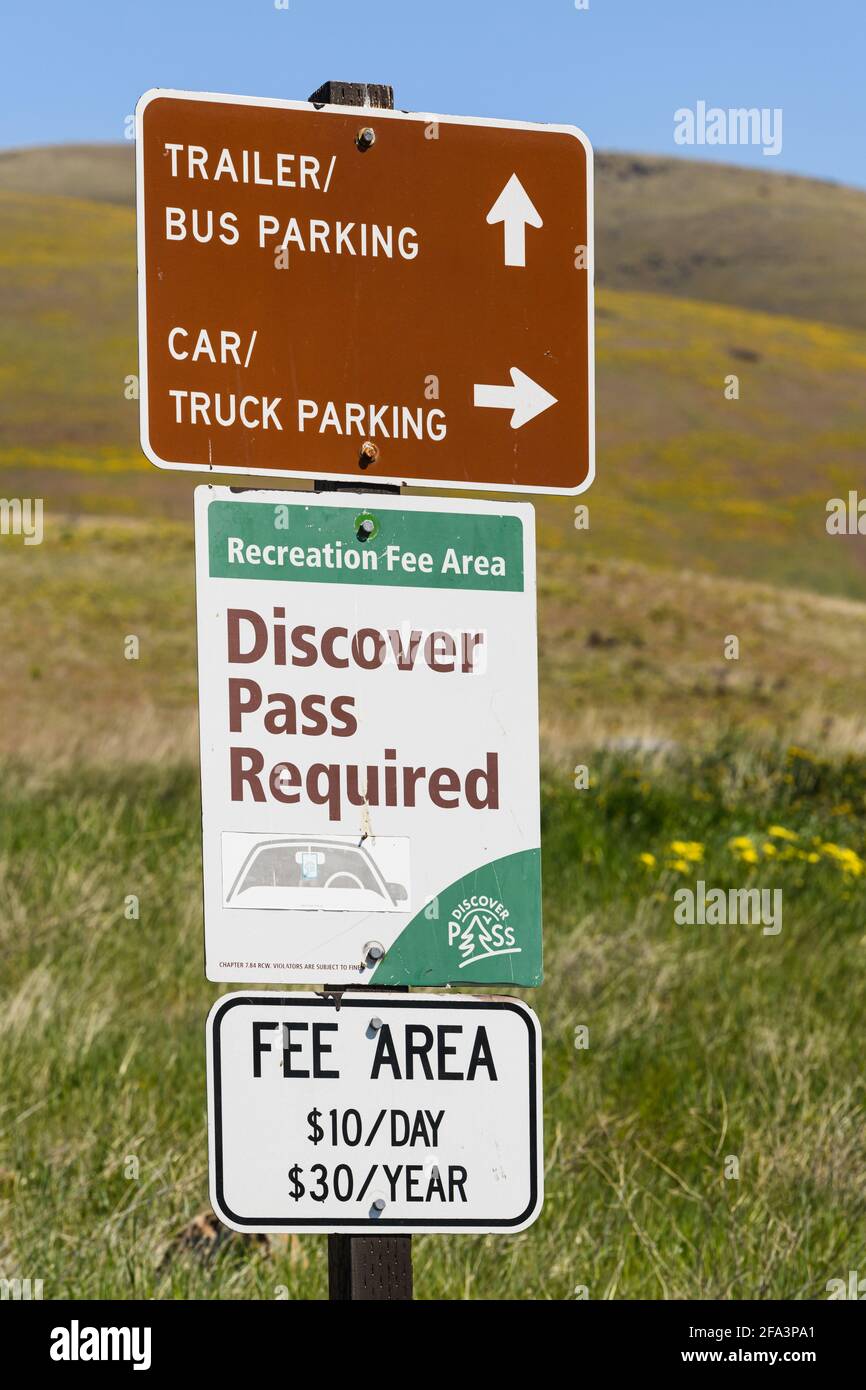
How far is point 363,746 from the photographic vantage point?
2289 millimetres

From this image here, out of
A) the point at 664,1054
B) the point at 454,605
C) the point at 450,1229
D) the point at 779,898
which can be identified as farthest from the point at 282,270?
the point at 779,898

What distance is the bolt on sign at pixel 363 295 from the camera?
237 centimetres

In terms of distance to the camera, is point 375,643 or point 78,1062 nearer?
point 375,643

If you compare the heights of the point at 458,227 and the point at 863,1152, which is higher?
the point at 458,227

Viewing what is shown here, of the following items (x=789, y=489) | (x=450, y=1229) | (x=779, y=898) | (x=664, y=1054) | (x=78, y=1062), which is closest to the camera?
(x=450, y=1229)

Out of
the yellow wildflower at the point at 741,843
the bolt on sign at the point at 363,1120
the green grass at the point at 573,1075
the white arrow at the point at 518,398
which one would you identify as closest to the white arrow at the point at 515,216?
the white arrow at the point at 518,398

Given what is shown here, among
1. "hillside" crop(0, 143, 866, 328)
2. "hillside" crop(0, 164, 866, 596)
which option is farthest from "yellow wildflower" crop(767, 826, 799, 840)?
"hillside" crop(0, 143, 866, 328)

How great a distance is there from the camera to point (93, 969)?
557cm

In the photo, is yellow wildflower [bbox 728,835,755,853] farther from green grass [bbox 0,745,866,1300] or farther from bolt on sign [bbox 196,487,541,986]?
bolt on sign [bbox 196,487,541,986]

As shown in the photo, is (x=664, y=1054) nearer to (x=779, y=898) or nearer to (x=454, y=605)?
(x=779, y=898)

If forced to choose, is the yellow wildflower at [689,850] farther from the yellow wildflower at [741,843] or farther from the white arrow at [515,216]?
the white arrow at [515,216]

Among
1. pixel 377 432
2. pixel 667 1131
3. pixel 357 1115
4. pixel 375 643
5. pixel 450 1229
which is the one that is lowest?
pixel 667 1131

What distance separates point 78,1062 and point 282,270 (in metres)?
2.97

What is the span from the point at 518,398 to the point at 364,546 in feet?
1.24
